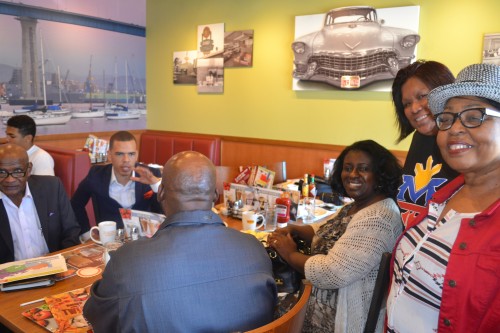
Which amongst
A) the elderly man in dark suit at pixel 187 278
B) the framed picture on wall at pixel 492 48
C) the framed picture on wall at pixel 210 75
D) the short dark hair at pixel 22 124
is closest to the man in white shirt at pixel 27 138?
the short dark hair at pixel 22 124

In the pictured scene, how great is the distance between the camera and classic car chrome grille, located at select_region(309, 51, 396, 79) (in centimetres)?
400

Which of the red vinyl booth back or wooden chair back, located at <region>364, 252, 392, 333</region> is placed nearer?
wooden chair back, located at <region>364, 252, 392, 333</region>

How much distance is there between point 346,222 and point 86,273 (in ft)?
3.67

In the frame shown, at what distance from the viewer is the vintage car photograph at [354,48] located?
390cm

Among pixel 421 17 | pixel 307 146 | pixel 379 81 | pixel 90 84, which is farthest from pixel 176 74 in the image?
pixel 421 17

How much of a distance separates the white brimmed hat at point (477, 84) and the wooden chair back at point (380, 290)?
54cm

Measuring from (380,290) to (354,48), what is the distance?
3.28m

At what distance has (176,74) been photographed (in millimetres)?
5590

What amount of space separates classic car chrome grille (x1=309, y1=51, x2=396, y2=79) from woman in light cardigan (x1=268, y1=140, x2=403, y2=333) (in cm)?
250

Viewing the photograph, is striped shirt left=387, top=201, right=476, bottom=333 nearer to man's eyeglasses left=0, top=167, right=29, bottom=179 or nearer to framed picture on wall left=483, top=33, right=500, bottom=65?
man's eyeglasses left=0, top=167, right=29, bottom=179

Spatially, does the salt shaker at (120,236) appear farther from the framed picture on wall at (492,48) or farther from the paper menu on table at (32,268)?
the framed picture on wall at (492,48)

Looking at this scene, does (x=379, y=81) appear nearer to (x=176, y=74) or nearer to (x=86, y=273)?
(x=176, y=74)

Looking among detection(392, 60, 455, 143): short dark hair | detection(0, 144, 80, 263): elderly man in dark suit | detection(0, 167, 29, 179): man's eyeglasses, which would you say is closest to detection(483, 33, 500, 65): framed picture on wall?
detection(392, 60, 455, 143): short dark hair

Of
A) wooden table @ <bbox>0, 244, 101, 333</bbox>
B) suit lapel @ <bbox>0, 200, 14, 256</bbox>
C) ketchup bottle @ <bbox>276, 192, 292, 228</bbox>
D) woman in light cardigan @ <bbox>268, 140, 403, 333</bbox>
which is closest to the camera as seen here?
wooden table @ <bbox>0, 244, 101, 333</bbox>
